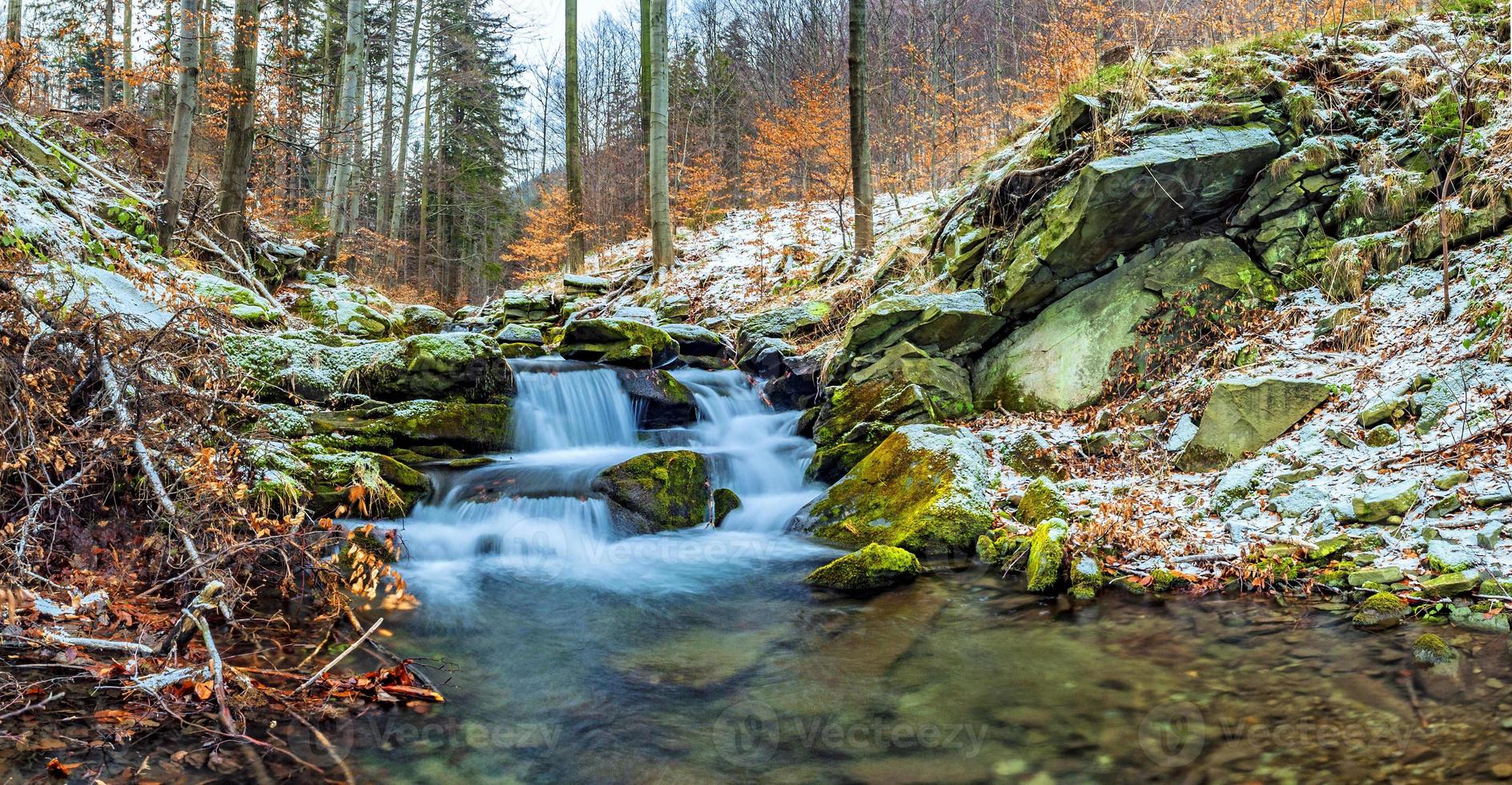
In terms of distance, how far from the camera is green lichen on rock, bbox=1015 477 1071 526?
5.89 metres

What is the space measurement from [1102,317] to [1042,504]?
2.95 metres

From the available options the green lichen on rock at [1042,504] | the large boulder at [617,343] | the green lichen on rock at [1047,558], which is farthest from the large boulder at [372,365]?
the green lichen on rock at [1047,558]

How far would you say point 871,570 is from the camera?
558 centimetres

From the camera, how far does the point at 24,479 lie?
12.3 feet

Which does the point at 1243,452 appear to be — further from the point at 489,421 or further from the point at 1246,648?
the point at 489,421

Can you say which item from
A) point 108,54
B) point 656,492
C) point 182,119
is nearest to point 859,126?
point 656,492

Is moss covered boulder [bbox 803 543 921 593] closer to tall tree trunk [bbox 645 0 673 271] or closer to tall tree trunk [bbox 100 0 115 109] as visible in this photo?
tall tree trunk [bbox 100 0 115 109]

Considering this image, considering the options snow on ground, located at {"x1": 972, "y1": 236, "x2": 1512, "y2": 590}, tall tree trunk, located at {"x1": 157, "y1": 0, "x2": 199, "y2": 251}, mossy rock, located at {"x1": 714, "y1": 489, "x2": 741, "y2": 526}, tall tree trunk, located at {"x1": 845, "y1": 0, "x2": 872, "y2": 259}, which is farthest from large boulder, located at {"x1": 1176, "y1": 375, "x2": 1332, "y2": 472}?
tall tree trunk, located at {"x1": 157, "y1": 0, "x2": 199, "y2": 251}

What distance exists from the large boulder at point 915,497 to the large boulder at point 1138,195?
2.26 meters

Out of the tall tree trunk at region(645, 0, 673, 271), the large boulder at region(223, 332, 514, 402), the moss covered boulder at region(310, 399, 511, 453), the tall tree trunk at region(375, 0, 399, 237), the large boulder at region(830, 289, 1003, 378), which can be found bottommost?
the moss covered boulder at region(310, 399, 511, 453)

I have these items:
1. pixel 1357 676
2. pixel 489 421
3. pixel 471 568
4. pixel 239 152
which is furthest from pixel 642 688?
pixel 239 152

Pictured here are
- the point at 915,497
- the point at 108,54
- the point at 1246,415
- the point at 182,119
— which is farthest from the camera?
the point at 108,54

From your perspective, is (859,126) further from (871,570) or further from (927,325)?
(871,570)

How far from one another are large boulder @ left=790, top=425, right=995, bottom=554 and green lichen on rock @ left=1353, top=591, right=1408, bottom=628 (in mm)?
2470
